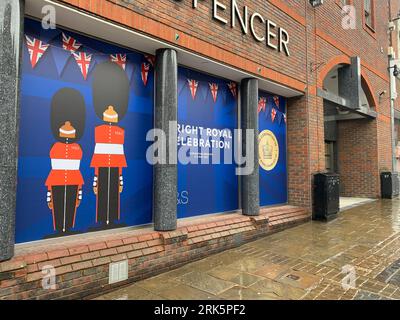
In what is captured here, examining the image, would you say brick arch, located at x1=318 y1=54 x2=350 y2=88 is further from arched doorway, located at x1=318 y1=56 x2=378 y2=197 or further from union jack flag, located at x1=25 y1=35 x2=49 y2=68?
union jack flag, located at x1=25 y1=35 x2=49 y2=68

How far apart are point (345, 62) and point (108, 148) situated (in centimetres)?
850

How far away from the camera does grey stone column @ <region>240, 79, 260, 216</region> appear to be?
6031 millimetres

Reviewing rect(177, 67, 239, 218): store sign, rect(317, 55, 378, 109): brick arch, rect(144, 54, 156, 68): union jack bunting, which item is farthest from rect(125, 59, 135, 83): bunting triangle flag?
rect(317, 55, 378, 109): brick arch

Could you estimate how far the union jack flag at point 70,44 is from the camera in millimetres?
3843

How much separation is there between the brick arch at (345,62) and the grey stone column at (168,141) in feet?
17.0

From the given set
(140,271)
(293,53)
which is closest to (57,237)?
(140,271)

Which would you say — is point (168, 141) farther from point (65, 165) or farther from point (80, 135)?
point (65, 165)

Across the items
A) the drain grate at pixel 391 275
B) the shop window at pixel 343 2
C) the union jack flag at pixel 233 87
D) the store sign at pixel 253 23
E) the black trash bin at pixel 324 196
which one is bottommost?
the drain grate at pixel 391 275

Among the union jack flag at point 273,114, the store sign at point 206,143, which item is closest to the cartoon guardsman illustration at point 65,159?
the store sign at point 206,143

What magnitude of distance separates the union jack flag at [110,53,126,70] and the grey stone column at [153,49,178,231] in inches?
20.0

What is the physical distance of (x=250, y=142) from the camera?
613 cm

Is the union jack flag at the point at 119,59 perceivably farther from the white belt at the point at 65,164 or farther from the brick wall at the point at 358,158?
the brick wall at the point at 358,158

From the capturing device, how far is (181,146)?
203 inches

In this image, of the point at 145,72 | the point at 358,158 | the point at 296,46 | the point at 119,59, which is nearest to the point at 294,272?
the point at 145,72
